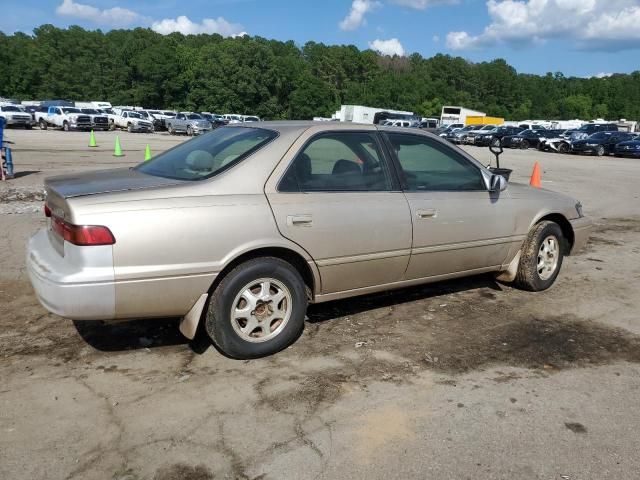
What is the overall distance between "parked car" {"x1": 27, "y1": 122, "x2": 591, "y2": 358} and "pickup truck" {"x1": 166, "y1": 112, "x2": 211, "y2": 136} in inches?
1494

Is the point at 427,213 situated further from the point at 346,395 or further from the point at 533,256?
the point at 346,395

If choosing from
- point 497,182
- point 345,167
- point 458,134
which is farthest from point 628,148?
point 345,167

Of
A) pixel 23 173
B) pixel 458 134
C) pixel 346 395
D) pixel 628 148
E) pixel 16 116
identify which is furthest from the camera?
pixel 458 134

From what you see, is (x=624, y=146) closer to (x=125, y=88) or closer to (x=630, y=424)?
(x=630, y=424)

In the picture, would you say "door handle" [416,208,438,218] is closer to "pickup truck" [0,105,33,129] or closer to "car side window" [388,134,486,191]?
"car side window" [388,134,486,191]

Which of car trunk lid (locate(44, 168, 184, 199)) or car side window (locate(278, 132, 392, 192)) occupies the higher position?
car side window (locate(278, 132, 392, 192))

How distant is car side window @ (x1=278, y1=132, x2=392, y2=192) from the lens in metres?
4.05

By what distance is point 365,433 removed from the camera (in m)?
3.07

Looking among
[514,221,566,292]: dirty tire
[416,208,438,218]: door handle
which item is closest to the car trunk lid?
[416,208,438,218]: door handle

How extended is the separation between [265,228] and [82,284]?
3.82ft

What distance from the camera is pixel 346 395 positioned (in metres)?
3.48

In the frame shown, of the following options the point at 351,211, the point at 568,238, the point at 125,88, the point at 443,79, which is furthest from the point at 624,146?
the point at 443,79

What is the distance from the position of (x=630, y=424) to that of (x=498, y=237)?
7.04 feet

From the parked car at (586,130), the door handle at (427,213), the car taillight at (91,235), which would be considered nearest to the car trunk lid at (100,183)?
the car taillight at (91,235)
